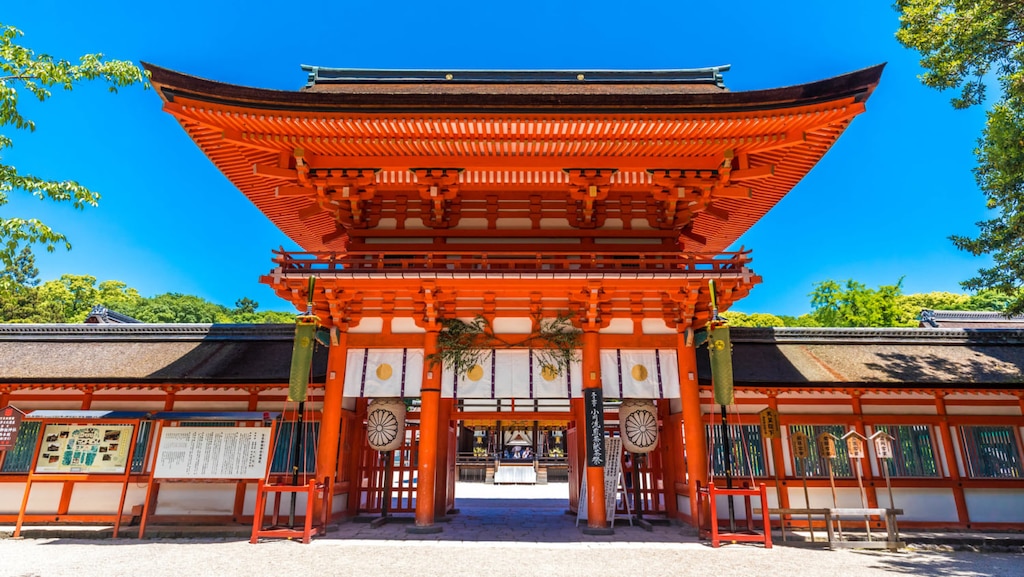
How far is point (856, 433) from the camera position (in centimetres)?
1043

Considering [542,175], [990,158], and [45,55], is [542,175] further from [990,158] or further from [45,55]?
[990,158]

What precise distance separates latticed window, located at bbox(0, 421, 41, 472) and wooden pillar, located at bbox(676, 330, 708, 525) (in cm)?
1347

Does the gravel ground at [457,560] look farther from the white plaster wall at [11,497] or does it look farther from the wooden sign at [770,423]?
the wooden sign at [770,423]

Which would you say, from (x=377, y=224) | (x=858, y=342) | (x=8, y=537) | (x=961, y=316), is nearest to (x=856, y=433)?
(x=858, y=342)

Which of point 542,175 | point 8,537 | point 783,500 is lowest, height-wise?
point 8,537

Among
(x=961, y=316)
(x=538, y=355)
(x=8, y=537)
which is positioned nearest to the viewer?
(x=8, y=537)

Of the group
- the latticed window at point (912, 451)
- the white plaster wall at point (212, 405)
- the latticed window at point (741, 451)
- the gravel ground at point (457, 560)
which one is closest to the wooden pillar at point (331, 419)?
the gravel ground at point (457, 560)

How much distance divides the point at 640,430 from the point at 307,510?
6.89 metres

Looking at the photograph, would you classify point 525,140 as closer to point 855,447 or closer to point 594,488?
point 594,488

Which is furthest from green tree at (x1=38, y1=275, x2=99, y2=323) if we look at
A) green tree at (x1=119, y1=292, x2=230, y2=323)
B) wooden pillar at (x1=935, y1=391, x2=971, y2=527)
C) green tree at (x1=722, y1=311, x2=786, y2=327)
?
green tree at (x1=722, y1=311, x2=786, y2=327)

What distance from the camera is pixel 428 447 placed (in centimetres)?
1013

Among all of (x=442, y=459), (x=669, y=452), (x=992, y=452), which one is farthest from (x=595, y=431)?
(x=992, y=452)

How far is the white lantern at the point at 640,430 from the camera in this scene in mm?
11477

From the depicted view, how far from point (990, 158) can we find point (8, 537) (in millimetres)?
21013
